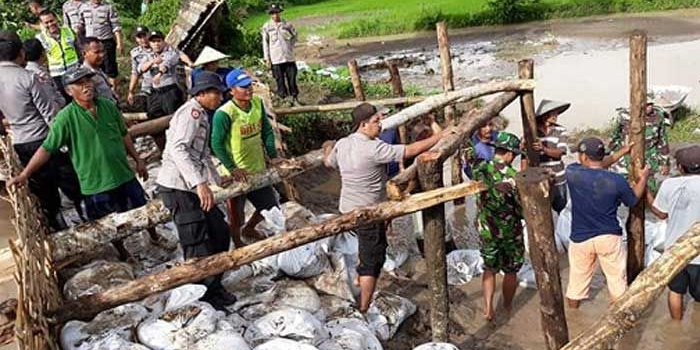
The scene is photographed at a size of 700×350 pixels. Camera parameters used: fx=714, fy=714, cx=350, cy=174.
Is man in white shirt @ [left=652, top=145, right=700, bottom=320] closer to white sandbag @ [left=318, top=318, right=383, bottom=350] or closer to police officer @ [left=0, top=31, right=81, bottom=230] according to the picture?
white sandbag @ [left=318, top=318, right=383, bottom=350]

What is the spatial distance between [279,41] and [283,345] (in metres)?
7.16

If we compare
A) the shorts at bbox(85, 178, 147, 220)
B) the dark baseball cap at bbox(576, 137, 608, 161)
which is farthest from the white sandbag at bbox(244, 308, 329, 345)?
the dark baseball cap at bbox(576, 137, 608, 161)

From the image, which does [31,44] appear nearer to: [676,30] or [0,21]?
[0,21]

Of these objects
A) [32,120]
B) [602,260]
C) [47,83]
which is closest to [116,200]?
[32,120]

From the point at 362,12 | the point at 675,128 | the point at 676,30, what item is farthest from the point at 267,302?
the point at 362,12

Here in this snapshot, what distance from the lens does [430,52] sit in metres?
19.5

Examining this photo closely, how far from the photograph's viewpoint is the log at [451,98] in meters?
5.58

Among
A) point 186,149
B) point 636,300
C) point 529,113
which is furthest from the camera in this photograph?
point 529,113

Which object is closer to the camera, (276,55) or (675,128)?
(675,128)

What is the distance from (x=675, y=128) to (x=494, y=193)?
5975 millimetres

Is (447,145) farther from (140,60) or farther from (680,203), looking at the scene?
(140,60)

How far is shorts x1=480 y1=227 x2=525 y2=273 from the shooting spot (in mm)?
5059

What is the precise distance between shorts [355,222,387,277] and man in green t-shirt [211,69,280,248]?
97cm

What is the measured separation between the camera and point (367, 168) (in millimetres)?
4590
